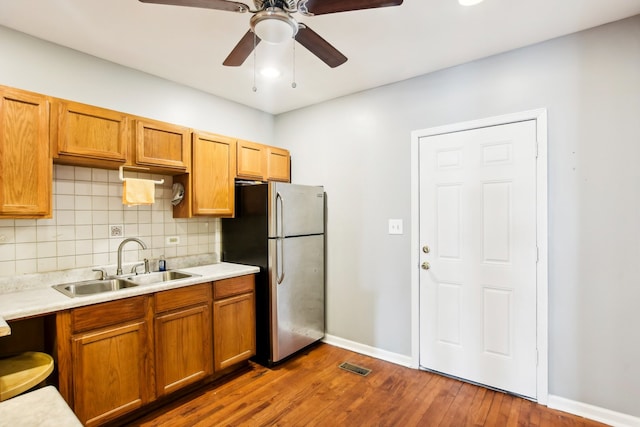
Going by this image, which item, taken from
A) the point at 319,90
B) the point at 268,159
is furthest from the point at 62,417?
the point at 319,90

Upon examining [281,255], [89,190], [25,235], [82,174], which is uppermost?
[82,174]

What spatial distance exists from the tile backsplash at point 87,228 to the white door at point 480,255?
90.5 inches

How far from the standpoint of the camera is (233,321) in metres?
2.72

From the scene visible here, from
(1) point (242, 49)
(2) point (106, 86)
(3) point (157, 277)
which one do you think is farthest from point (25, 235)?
(1) point (242, 49)

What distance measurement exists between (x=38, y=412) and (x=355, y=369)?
231 cm

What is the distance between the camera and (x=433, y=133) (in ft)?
8.97

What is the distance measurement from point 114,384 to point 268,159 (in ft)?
7.41

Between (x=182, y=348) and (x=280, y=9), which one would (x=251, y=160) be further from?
(x=280, y=9)

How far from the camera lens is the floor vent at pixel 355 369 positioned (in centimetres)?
276

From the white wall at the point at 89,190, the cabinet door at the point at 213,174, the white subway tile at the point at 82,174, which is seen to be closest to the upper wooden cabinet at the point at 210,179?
the cabinet door at the point at 213,174

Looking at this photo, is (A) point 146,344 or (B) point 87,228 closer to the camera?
(A) point 146,344

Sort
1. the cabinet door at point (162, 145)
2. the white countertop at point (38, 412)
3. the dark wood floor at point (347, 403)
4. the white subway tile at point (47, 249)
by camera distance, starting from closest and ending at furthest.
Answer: the white countertop at point (38, 412), the dark wood floor at point (347, 403), the white subway tile at point (47, 249), the cabinet door at point (162, 145)

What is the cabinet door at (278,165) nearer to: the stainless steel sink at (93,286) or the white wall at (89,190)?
the white wall at (89,190)

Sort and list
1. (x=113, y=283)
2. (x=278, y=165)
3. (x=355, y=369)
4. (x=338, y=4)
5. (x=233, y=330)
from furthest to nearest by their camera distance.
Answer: (x=278, y=165) < (x=355, y=369) < (x=233, y=330) < (x=113, y=283) < (x=338, y=4)
